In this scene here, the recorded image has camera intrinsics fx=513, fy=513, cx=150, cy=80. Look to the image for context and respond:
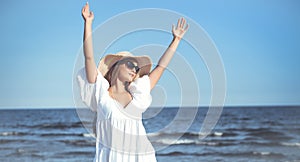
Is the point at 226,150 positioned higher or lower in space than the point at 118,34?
lower

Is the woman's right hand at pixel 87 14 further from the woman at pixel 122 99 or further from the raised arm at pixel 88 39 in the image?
the woman at pixel 122 99

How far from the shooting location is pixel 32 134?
2519 centimetres

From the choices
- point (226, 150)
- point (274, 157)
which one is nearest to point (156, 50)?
point (274, 157)

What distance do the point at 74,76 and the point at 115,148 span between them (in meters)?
0.55

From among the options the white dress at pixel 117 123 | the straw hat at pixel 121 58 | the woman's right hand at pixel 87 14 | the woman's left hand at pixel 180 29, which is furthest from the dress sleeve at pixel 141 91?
the woman's right hand at pixel 87 14

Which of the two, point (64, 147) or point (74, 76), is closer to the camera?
point (74, 76)

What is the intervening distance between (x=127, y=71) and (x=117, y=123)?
0.37 metres

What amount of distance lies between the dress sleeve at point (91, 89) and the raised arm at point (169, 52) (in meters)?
0.33

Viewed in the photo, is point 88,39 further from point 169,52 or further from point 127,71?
point 169,52

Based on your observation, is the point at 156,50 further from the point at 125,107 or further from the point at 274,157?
the point at 274,157

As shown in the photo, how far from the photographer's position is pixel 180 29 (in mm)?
3484

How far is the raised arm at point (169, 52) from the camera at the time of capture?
3.45 m

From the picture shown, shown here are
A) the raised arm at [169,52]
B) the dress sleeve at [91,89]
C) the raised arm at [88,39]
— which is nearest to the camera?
the raised arm at [88,39]

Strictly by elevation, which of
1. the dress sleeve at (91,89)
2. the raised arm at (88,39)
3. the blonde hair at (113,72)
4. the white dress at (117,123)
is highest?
the raised arm at (88,39)
